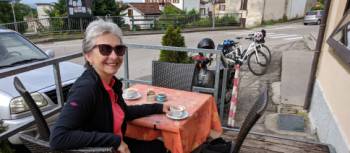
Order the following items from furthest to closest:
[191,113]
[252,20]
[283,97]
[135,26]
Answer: [252,20] → [135,26] → [283,97] → [191,113]

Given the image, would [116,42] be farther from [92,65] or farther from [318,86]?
[318,86]

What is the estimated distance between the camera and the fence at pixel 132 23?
53.0 ft

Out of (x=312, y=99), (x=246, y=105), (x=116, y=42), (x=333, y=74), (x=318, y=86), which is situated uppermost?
(x=116, y=42)

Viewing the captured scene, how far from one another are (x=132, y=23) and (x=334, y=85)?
1764 centimetres

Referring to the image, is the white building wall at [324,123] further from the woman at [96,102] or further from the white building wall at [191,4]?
the white building wall at [191,4]

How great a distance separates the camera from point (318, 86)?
3.93 meters

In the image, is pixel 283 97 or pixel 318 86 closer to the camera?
pixel 318 86

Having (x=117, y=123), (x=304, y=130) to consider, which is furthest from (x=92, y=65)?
(x=304, y=130)

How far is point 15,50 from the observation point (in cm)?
397

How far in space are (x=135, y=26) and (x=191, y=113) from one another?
60.5 feet

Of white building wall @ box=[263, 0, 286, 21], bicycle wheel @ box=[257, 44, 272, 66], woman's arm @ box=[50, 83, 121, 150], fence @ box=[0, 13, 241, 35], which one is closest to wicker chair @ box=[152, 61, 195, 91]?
woman's arm @ box=[50, 83, 121, 150]

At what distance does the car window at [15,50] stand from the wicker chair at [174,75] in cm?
187

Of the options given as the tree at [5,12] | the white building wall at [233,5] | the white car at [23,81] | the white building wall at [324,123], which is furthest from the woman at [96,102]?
the tree at [5,12]

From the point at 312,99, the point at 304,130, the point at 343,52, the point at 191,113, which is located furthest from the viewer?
the point at 312,99
